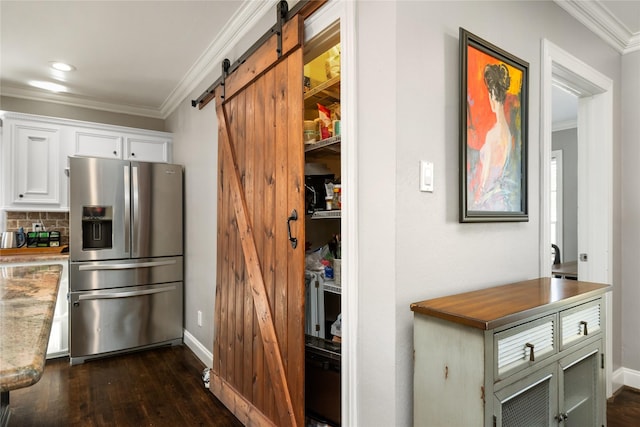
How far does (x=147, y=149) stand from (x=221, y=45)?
1.87 metres

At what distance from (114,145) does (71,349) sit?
81.1 inches

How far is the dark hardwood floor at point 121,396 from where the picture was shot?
2.21 m

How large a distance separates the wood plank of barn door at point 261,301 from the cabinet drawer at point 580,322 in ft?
4.13

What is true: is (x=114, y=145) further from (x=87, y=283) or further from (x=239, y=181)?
(x=239, y=181)

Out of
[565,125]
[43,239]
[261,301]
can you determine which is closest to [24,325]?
[261,301]

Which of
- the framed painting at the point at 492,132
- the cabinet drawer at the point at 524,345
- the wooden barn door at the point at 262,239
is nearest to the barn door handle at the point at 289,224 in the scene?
the wooden barn door at the point at 262,239

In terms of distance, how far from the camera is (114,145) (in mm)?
3826

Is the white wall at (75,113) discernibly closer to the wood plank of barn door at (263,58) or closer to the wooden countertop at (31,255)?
the wooden countertop at (31,255)

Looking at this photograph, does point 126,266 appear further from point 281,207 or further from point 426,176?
point 426,176

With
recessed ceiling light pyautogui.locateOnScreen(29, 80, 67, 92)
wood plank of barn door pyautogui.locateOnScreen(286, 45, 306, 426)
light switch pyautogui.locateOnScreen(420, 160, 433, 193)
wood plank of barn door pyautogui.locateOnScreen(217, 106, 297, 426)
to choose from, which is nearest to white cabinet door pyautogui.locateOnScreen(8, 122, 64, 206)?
recessed ceiling light pyautogui.locateOnScreen(29, 80, 67, 92)

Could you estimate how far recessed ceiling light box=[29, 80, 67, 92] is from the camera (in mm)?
3459

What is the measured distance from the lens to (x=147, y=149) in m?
3.97

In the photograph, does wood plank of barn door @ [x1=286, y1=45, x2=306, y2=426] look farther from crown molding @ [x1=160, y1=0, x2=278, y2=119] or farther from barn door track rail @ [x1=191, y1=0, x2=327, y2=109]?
crown molding @ [x1=160, y1=0, x2=278, y2=119]

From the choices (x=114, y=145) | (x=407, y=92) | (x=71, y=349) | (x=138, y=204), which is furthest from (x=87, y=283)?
(x=407, y=92)
